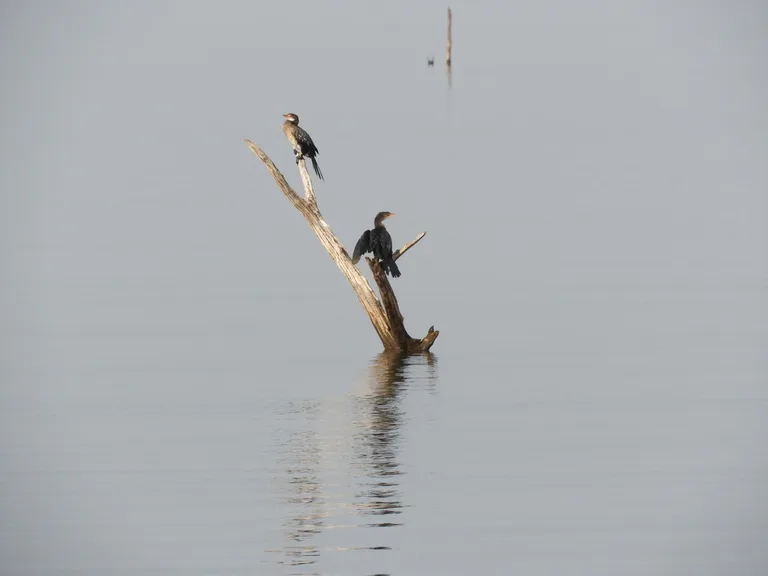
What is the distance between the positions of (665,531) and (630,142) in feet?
199

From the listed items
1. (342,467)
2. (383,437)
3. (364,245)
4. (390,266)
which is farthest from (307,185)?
(342,467)

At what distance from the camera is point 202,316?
28.1 m

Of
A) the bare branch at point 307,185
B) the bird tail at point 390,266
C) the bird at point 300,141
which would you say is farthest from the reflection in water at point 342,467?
the bird at point 300,141

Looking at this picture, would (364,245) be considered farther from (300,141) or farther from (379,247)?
(300,141)

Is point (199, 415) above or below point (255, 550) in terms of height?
above

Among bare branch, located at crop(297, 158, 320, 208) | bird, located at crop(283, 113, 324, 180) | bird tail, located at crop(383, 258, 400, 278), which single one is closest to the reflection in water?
bird tail, located at crop(383, 258, 400, 278)

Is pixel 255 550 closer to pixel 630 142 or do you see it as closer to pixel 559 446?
pixel 559 446

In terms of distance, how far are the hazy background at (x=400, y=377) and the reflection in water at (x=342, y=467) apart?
0.05 metres

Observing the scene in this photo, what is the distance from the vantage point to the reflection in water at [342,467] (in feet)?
44.3

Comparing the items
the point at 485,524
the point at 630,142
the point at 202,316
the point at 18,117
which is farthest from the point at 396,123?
the point at 18,117

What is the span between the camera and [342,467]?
610 inches

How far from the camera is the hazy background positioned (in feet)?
44.2

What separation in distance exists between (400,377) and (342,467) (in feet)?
19.3

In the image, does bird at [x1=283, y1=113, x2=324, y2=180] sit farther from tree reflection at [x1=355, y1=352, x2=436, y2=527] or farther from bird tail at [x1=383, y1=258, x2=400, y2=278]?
tree reflection at [x1=355, y1=352, x2=436, y2=527]
